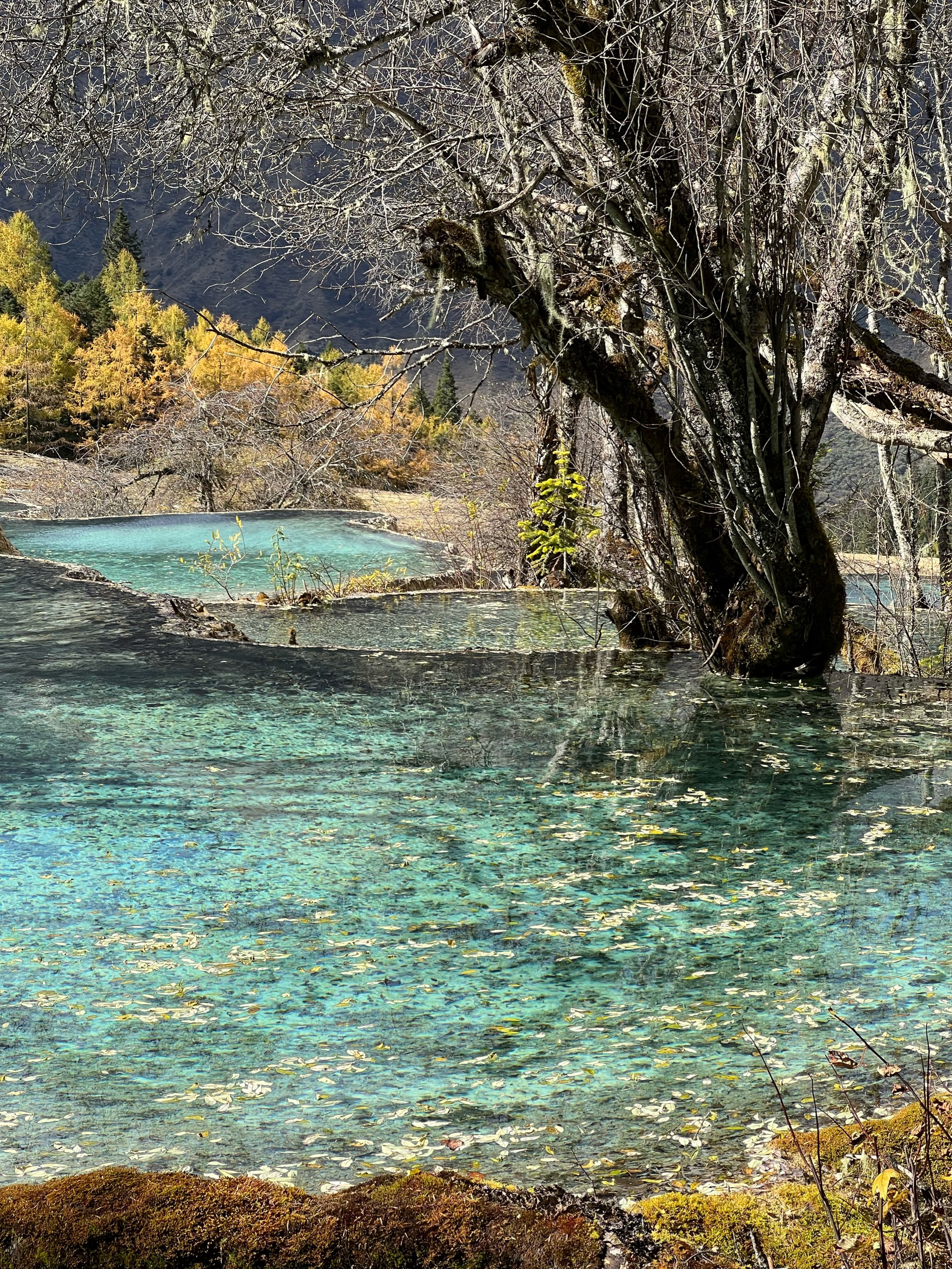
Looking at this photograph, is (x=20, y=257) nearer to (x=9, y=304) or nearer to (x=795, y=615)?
(x=9, y=304)

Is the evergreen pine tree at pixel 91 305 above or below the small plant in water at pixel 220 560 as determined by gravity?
above

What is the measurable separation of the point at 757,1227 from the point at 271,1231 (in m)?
0.66

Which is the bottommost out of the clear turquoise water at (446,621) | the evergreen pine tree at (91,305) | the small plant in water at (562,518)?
the clear turquoise water at (446,621)

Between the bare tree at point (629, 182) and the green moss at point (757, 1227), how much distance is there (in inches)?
A: 152

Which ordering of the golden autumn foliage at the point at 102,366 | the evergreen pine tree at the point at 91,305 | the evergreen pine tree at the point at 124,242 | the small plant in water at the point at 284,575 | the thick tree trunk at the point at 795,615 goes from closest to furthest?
the thick tree trunk at the point at 795,615 < the small plant in water at the point at 284,575 < the golden autumn foliage at the point at 102,366 < the evergreen pine tree at the point at 91,305 < the evergreen pine tree at the point at 124,242

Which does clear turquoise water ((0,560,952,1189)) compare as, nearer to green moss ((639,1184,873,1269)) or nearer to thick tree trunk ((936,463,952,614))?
green moss ((639,1184,873,1269))

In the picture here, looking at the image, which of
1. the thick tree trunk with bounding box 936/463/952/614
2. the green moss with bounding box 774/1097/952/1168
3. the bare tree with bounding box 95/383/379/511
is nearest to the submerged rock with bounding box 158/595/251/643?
the thick tree trunk with bounding box 936/463/952/614

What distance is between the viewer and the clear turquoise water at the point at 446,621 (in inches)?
344

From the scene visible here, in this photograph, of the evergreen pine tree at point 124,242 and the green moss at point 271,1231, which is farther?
the evergreen pine tree at point 124,242

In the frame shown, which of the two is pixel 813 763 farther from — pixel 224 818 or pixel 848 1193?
pixel 848 1193

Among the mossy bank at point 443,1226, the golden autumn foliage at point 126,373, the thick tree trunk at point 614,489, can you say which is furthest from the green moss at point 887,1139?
the golden autumn foliage at point 126,373

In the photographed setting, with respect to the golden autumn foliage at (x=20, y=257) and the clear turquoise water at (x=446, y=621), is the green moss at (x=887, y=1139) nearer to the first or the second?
the clear turquoise water at (x=446, y=621)

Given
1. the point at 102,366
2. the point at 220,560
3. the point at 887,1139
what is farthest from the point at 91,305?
the point at 887,1139

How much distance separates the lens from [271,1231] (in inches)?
62.8
